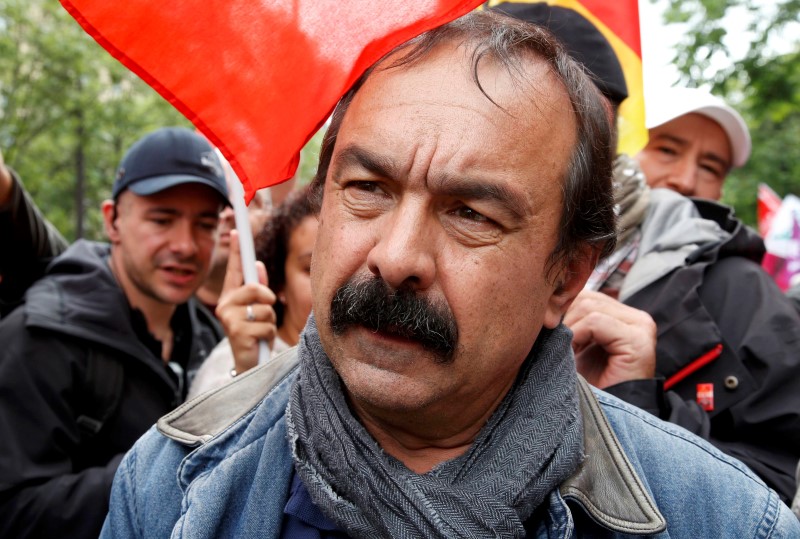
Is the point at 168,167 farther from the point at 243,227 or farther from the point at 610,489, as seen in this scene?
the point at 610,489

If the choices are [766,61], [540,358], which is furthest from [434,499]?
[766,61]

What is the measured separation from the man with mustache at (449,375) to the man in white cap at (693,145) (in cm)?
178

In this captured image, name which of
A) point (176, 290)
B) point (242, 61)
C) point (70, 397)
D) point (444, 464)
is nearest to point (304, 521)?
point (444, 464)

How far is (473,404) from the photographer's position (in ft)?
5.94

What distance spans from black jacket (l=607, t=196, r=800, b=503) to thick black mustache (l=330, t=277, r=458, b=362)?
0.88 meters

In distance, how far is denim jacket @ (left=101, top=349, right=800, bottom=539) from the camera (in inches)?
68.2

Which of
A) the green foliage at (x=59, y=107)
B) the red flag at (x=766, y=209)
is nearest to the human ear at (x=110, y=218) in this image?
the red flag at (x=766, y=209)

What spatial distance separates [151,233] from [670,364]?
2261 mm

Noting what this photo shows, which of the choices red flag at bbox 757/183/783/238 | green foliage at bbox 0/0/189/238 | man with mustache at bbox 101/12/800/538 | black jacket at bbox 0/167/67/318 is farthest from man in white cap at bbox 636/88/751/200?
green foliage at bbox 0/0/189/238

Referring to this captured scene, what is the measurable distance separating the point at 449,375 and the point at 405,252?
0.28 m

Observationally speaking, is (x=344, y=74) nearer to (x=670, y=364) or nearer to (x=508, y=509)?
(x=508, y=509)

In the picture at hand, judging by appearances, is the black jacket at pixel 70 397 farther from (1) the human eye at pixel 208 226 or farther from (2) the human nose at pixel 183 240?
(1) the human eye at pixel 208 226

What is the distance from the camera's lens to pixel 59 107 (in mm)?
15117

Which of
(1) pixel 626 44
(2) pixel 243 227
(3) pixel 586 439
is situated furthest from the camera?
(1) pixel 626 44
